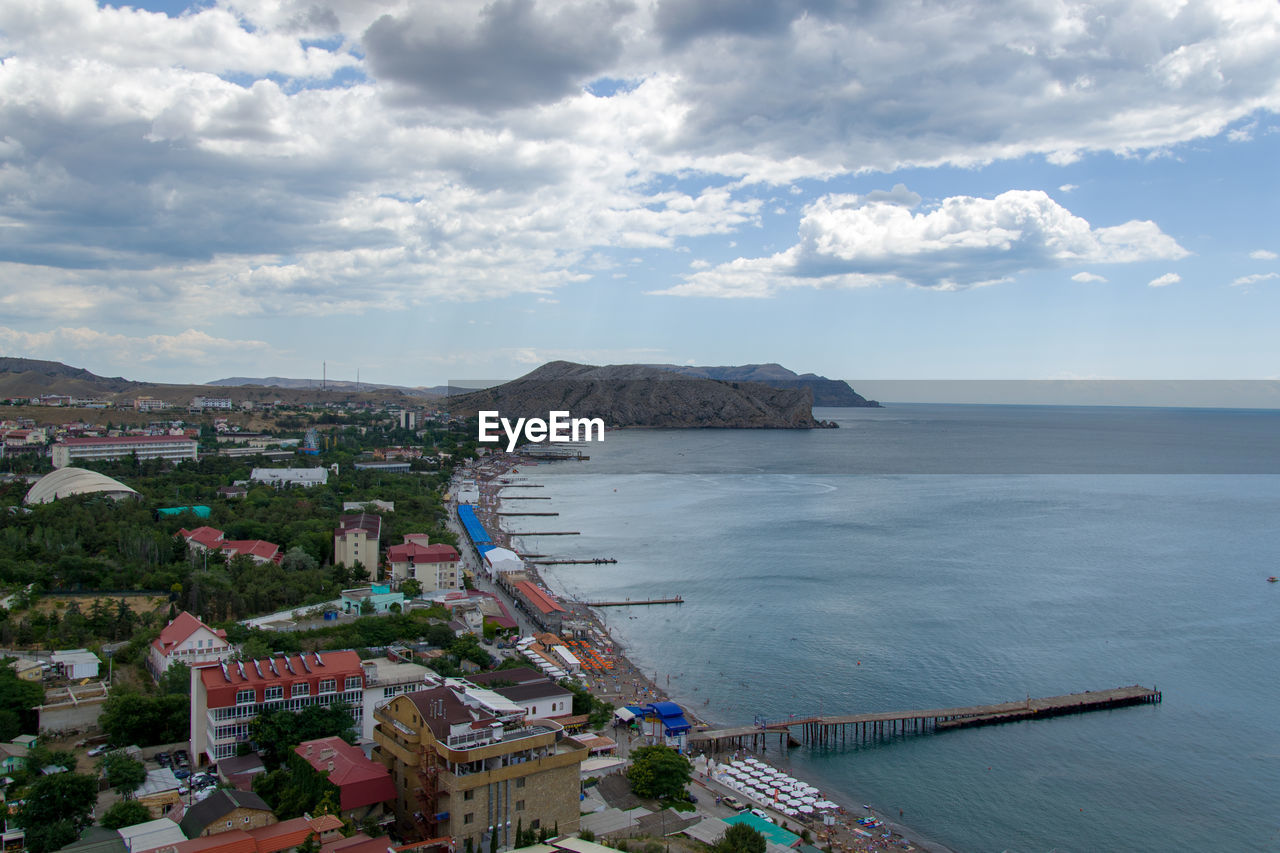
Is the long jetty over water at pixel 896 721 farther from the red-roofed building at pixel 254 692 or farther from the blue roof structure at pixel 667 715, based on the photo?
the red-roofed building at pixel 254 692

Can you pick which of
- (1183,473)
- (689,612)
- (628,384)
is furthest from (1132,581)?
(628,384)

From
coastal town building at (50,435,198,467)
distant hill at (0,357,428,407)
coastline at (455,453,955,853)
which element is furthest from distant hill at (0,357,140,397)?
coastline at (455,453,955,853)

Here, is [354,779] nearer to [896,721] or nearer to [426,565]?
[896,721]

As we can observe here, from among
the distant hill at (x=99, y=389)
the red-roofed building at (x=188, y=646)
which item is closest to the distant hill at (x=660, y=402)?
the distant hill at (x=99, y=389)

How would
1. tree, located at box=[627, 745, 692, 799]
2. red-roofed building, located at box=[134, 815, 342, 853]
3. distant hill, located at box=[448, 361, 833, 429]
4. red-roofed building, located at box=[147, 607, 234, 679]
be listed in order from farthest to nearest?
distant hill, located at box=[448, 361, 833, 429] < red-roofed building, located at box=[147, 607, 234, 679] < tree, located at box=[627, 745, 692, 799] < red-roofed building, located at box=[134, 815, 342, 853]

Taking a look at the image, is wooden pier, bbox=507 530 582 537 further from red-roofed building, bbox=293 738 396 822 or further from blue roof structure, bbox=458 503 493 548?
red-roofed building, bbox=293 738 396 822

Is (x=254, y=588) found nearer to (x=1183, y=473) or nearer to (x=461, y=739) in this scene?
(x=461, y=739)

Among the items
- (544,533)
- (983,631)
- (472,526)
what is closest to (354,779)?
(983,631)

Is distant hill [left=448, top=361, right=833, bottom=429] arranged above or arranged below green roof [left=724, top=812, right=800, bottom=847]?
above
